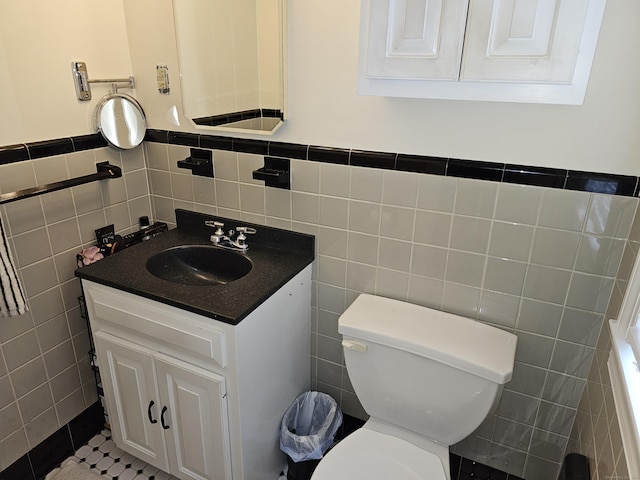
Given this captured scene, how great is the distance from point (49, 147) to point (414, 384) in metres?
1.45

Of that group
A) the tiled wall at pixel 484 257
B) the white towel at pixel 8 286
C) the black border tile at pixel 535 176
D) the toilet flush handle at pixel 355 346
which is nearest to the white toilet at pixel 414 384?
the toilet flush handle at pixel 355 346

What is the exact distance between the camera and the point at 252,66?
61.7 inches

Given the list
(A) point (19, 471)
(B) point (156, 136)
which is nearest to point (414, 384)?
(B) point (156, 136)

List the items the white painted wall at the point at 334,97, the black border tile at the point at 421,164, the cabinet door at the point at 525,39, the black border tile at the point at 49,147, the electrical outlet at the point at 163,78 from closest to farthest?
1. the cabinet door at the point at 525,39
2. the white painted wall at the point at 334,97
3. the black border tile at the point at 421,164
4. the black border tile at the point at 49,147
5. the electrical outlet at the point at 163,78

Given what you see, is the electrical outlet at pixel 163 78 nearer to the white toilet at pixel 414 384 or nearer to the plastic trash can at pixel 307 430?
the white toilet at pixel 414 384

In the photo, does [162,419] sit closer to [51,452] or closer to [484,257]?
[51,452]

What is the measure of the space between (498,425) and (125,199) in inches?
66.1

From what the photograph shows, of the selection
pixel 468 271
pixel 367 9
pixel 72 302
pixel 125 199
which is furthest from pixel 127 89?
pixel 468 271

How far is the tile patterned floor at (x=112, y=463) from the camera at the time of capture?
1723mm

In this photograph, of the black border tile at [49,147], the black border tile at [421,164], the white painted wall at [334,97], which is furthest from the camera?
the black border tile at [49,147]

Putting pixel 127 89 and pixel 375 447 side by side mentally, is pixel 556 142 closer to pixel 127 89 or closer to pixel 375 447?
pixel 375 447

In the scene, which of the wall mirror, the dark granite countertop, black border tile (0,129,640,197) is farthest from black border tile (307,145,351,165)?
the dark granite countertop

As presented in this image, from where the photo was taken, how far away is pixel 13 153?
1404 millimetres

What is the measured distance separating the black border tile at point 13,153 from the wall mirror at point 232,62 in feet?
1.85
